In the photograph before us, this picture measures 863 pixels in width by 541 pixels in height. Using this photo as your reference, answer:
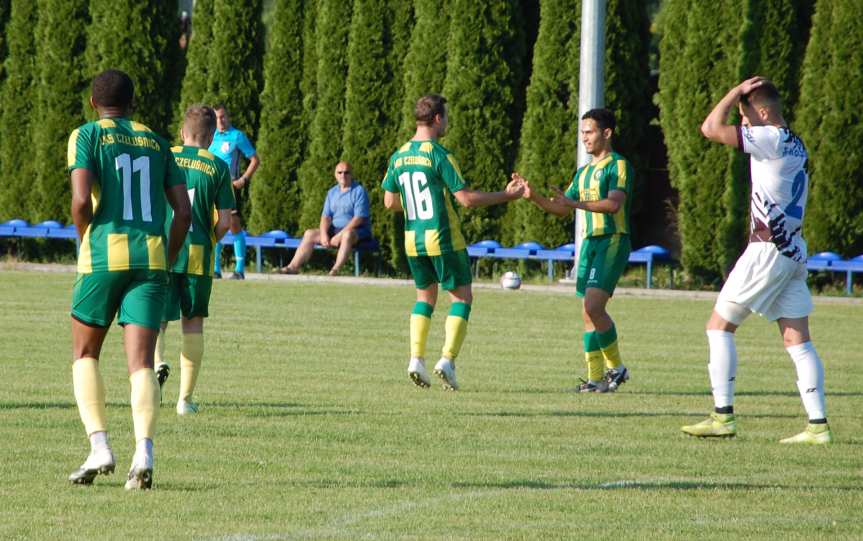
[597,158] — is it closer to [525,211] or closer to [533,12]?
[525,211]

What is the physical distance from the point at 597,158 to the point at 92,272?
5419 millimetres

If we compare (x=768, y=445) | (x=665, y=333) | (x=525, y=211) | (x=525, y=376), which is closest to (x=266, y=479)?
(x=768, y=445)

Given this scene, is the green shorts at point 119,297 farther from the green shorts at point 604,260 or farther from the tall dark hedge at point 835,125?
the tall dark hedge at point 835,125

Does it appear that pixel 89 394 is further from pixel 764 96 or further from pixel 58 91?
pixel 58 91

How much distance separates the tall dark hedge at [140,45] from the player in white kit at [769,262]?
18519 mm

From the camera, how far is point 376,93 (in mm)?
25344

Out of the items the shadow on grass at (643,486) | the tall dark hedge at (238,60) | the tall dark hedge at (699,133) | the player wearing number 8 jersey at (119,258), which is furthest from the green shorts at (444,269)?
the tall dark hedge at (238,60)

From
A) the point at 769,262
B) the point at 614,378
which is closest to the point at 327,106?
the point at 614,378

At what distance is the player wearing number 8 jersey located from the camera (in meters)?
7.20

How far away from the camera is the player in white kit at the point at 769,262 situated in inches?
355

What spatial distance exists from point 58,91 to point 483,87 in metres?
7.64

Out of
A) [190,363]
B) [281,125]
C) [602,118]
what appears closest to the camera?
[190,363]

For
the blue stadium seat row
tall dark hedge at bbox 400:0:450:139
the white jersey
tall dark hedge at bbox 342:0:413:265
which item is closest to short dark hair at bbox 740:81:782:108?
the white jersey

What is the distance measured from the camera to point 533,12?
2612cm
